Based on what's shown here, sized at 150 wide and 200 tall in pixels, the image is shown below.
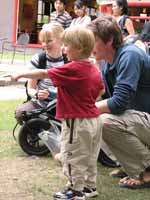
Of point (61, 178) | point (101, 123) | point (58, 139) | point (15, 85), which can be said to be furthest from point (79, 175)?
point (15, 85)

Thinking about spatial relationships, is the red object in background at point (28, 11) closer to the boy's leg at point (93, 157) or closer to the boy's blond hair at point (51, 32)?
the boy's blond hair at point (51, 32)

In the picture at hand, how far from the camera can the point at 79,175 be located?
428 centimetres

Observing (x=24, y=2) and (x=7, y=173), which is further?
(x=24, y=2)

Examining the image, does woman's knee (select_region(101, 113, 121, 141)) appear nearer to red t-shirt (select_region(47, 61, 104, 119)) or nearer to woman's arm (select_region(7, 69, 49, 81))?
red t-shirt (select_region(47, 61, 104, 119))

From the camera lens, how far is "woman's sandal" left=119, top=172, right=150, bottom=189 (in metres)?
4.84

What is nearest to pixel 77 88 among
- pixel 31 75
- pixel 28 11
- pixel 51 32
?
pixel 31 75

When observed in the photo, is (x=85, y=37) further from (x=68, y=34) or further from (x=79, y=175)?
(x=79, y=175)

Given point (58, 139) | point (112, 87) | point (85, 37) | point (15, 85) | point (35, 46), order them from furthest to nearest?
point (35, 46)
point (15, 85)
point (58, 139)
point (112, 87)
point (85, 37)

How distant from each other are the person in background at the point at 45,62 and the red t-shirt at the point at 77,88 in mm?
1275

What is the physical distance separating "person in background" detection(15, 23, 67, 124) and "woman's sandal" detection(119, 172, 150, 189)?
3.96ft

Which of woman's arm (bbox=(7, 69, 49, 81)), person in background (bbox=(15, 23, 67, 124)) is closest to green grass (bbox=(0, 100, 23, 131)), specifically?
person in background (bbox=(15, 23, 67, 124))

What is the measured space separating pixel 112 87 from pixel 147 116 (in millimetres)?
426

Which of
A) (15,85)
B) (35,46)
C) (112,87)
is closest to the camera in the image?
(112,87)

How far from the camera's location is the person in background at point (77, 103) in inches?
164
